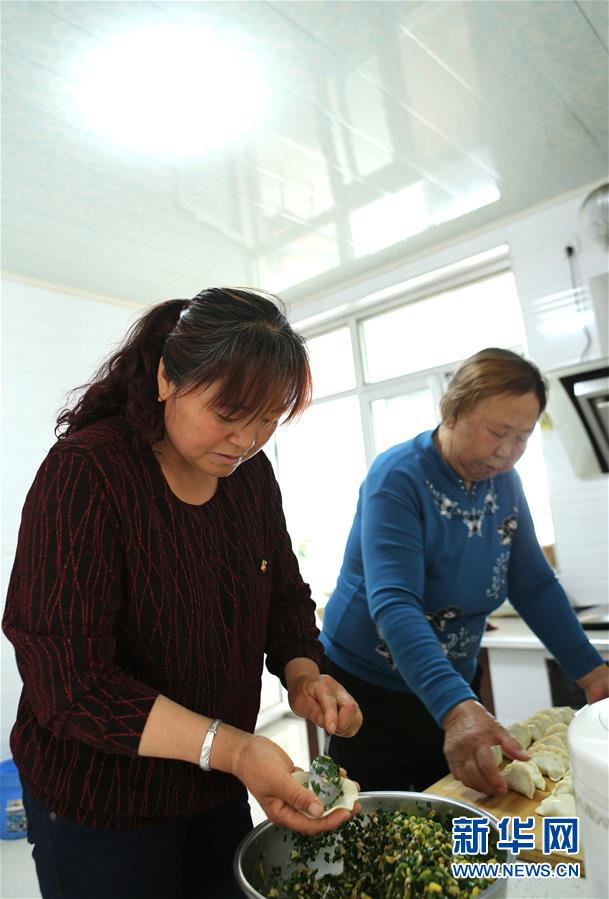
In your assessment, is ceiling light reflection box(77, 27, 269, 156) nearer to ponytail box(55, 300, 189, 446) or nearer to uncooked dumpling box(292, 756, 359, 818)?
ponytail box(55, 300, 189, 446)

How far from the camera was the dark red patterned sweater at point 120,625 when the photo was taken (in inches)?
30.7

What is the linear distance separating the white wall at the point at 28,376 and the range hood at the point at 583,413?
2.37 m

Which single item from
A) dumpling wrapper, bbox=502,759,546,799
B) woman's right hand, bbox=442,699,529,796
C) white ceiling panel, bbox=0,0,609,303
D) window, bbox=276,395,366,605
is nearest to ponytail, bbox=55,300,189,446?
woman's right hand, bbox=442,699,529,796

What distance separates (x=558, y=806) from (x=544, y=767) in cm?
14

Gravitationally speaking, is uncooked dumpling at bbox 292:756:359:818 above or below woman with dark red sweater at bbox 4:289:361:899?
below

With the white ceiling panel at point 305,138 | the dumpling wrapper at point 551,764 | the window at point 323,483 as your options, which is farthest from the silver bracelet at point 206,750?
the window at point 323,483

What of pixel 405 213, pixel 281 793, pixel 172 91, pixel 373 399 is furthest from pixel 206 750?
pixel 373 399

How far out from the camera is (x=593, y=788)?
1.63ft

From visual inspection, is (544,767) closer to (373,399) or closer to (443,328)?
(443,328)

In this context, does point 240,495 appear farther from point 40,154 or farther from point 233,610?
point 40,154

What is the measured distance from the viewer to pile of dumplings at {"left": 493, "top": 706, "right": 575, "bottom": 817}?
1.02m

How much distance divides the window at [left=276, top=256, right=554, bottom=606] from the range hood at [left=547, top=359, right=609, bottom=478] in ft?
1.08

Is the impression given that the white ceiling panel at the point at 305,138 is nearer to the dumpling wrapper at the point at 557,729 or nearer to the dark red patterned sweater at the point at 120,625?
the dark red patterned sweater at the point at 120,625

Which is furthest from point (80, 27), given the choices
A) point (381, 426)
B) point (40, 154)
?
point (381, 426)
